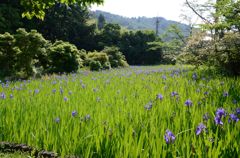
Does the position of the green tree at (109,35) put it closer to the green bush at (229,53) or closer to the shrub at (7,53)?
the shrub at (7,53)

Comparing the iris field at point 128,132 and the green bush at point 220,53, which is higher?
the green bush at point 220,53

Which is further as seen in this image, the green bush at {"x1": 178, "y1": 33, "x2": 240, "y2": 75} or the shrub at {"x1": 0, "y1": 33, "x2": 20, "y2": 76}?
the shrub at {"x1": 0, "y1": 33, "x2": 20, "y2": 76}

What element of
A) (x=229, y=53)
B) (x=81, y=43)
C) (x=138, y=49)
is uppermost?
(x=81, y=43)

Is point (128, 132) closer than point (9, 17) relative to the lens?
Yes

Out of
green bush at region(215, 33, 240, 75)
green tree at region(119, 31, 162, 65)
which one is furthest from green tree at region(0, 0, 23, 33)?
green bush at region(215, 33, 240, 75)

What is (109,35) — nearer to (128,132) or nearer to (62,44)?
(62,44)

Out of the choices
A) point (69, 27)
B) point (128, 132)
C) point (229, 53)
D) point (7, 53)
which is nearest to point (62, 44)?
point (7, 53)

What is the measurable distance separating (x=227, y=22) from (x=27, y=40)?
9566 millimetres

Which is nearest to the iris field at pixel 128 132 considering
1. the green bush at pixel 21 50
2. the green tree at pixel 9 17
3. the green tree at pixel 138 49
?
the green bush at pixel 21 50

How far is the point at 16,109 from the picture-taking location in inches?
201

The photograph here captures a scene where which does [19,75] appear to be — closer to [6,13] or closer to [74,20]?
[6,13]

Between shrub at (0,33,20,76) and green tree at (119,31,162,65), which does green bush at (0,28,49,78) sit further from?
green tree at (119,31,162,65)

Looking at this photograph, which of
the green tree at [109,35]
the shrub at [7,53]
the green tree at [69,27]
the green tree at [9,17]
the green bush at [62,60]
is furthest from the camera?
the green tree at [109,35]

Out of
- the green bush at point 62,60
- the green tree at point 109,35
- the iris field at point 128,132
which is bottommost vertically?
the iris field at point 128,132
